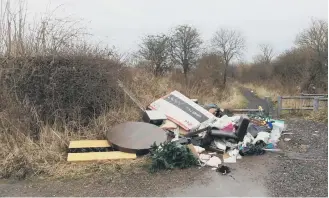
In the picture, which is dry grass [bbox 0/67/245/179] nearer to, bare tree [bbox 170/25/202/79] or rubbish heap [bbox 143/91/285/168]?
rubbish heap [bbox 143/91/285/168]

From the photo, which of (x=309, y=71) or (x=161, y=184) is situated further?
(x=309, y=71)

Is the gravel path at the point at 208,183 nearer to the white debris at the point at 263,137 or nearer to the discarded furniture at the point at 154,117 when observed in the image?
the white debris at the point at 263,137

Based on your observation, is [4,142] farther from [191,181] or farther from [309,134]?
[309,134]

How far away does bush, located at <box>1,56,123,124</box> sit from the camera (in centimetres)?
711

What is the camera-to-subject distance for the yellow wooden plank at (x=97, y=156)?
5855 millimetres

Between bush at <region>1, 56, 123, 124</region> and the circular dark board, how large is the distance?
3.78ft

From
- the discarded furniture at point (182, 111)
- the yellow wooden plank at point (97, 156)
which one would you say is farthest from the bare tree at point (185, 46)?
the yellow wooden plank at point (97, 156)

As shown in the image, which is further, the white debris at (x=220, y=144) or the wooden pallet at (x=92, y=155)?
the white debris at (x=220, y=144)

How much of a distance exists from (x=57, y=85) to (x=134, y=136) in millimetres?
2295

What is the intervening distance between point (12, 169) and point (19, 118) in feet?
5.72

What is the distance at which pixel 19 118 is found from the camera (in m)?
6.84

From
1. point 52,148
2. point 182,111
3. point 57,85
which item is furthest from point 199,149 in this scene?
point 57,85

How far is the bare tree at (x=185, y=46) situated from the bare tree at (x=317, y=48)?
332 inches

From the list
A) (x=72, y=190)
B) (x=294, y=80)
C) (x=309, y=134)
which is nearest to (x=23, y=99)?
(x=72, y=190)
